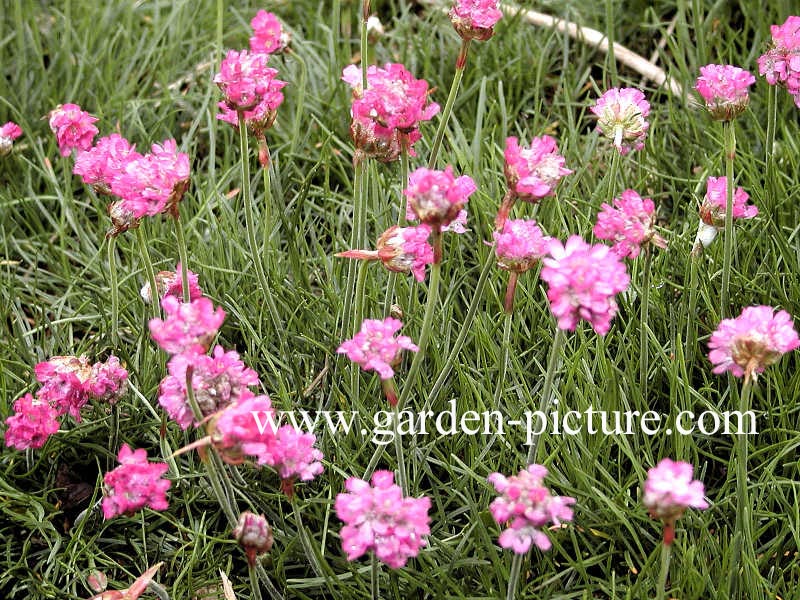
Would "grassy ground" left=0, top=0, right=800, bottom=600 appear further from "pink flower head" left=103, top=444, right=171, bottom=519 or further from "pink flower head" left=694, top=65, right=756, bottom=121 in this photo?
"pink flower head" left=694, top=65, right=756, bottom=121

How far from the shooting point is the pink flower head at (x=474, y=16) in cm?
159

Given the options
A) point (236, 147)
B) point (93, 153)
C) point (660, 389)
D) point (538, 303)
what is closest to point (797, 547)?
point (660, 389)

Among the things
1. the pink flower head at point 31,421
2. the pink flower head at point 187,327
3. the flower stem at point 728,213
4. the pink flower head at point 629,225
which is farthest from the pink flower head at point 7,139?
the flower stem at point 728,213

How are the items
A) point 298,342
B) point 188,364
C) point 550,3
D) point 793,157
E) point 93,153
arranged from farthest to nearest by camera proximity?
point 550,3 → point 793,157 → point 298,342 → point 93,153 → point 188,364

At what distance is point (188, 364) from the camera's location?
121 centimetres

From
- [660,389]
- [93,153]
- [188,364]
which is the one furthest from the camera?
[660,389]

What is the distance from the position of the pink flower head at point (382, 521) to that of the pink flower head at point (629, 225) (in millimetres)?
525

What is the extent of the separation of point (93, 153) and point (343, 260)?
57cm

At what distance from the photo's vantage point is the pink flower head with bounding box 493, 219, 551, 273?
54.5 inches

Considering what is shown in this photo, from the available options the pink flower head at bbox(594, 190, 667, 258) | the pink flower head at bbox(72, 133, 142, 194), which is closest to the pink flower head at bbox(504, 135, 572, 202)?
the pink flower head at bbox(594, 190, 667, 258)

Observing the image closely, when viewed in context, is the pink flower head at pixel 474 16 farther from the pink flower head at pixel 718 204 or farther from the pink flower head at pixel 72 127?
the pink flower head at pixel 72 127

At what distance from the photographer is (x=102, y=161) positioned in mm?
1643

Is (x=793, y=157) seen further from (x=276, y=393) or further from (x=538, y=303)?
(x=276, y=393)

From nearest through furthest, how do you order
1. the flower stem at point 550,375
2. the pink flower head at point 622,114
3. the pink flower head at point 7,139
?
the flower stem at point 550,375
the pink flower head at point 622,114
the pink flower head at point 7,139
